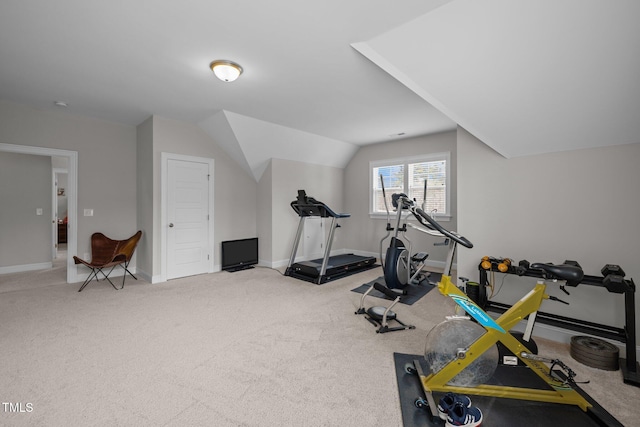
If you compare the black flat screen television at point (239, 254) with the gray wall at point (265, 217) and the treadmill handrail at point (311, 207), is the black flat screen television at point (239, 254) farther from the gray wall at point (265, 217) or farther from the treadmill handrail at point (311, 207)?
the treadmill handrail at point (311, 207)

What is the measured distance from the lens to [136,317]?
3.05m

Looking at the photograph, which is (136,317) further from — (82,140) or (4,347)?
(82,140)

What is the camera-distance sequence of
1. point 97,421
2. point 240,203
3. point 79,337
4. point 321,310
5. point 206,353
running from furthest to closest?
point 240,203 < point 321,310 < point 79,337 < point 206,353 < point 97,421

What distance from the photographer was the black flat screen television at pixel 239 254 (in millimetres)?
5199

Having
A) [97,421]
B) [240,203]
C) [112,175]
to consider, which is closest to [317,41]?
[97,421]

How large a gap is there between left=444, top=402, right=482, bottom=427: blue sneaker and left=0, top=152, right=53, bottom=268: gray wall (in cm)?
712

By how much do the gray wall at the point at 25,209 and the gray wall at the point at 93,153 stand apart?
0.20m

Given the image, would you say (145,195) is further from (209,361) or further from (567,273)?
(567,273)

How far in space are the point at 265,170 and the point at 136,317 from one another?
3441 mm

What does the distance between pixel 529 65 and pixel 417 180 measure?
4.23 metres

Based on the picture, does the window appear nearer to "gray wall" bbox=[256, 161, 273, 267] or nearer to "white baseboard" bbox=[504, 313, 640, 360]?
"gray wall" bbox=[256, 161, 273, 267]

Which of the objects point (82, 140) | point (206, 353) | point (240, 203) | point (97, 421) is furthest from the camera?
point (240, 203)

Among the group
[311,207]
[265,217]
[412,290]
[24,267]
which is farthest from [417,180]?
[24,267]

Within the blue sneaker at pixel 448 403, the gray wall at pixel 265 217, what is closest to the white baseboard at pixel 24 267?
the gray wall at pixel 265 217
